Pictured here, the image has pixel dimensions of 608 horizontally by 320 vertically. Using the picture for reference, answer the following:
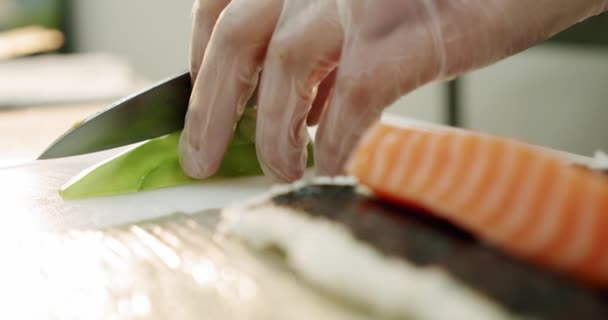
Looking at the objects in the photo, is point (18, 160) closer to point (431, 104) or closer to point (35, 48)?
point (431, 104)

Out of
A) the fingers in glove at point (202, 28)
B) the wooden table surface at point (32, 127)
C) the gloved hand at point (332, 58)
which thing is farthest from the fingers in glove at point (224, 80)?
the wooden table surface at point (32, 127)

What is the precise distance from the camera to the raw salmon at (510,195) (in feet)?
1.78

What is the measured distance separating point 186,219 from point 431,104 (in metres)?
2.10

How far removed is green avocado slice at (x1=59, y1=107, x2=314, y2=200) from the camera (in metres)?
1.24

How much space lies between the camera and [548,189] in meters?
0.55

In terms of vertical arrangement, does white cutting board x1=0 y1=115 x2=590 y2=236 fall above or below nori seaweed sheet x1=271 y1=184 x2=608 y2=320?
below

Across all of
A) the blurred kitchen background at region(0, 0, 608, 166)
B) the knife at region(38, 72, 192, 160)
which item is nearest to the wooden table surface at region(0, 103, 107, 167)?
the blurred kitchen background at region(0, 0, 608, 166)

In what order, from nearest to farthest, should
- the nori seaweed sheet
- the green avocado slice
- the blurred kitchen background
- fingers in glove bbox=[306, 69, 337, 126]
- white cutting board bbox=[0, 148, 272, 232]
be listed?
the nori seaweed sheet < white cutting board bbox=[0, 148, 272, 232] < the green avocado slice < fingers in glove bbox=[306, 69, 337, 126] < the blurred kitchen background

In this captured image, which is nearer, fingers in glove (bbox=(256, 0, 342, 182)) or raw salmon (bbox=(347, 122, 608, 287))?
raw salmon (bbox=(347, 122, 608, 287))

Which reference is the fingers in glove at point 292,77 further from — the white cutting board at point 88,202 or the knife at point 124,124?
the knife at point 124,124

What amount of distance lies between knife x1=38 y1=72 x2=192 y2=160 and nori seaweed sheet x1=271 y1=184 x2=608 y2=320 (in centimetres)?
62

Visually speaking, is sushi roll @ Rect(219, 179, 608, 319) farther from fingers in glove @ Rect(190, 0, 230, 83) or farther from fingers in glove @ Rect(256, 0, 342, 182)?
fingers in glove @ Rect(190, 0, 230, 83)

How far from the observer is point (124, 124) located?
1.28 meters

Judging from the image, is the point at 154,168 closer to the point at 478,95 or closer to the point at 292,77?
the point at 292,77
